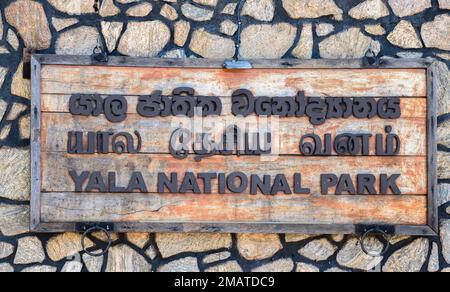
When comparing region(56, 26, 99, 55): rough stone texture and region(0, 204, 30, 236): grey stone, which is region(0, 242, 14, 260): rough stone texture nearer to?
region(0, 204, 30, 236): grey stone

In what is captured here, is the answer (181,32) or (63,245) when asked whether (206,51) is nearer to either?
(181,32)

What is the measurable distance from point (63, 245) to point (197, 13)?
1.87 m

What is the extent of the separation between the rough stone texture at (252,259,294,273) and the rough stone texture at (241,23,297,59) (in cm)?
143

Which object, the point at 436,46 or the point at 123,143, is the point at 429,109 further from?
the point at 123,143

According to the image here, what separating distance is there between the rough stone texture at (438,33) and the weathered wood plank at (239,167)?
818mm

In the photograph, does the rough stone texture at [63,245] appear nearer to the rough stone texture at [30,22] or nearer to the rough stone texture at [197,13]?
the rough stone texture at [30,22]

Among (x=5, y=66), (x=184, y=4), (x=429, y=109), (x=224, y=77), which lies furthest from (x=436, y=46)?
(x=5, y=66)

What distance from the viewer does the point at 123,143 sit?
12.1 ft

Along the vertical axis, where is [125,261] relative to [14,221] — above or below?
below

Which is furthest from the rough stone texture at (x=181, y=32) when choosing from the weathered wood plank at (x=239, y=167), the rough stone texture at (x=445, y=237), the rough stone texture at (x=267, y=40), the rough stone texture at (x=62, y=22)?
the rough stone texture at (x=445, y=237)

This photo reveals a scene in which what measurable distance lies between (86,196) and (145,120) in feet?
2.14

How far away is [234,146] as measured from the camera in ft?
12.1

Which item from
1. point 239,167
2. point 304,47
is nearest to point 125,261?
point 239,167

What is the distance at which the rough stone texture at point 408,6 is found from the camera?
Result: 3.80 m
